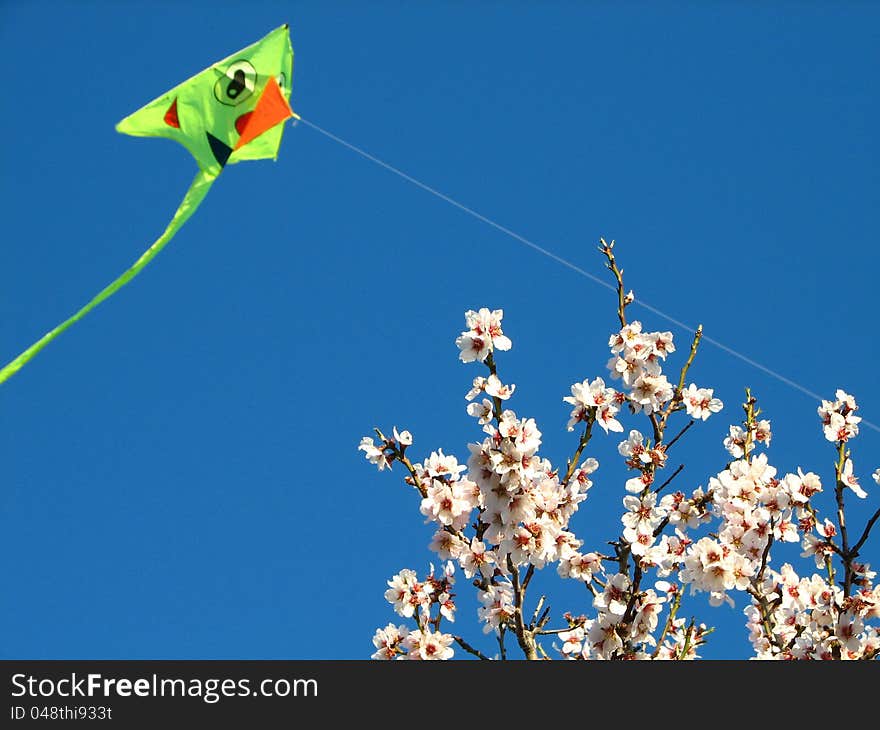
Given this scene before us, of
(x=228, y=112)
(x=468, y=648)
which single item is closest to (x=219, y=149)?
(x=228, y=112)

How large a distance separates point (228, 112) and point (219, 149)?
0.25 m

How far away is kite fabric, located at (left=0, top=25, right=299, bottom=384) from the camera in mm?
5633

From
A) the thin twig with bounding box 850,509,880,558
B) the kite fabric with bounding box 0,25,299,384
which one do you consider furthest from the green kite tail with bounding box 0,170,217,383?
the thin twig with bounding box 850,509,880,558

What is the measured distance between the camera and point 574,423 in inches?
195

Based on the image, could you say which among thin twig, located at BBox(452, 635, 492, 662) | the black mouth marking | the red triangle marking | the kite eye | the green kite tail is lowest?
thin twig, located at BBox(452, 635, 492, 662)

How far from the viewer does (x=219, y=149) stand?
18.9 ft

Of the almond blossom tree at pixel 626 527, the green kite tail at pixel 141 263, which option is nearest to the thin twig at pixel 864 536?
the almond blossom tree at pixel 626 527

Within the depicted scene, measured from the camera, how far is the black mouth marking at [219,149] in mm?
5727

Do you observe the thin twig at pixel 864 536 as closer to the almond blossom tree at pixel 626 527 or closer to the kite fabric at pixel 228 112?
the almond blossom tree at pixel 626 527

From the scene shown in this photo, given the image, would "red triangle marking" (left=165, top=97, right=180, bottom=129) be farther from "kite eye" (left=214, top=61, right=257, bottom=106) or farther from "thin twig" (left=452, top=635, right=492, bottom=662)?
"thin twig" (left=452, top=635, right=492, bottom=662)
